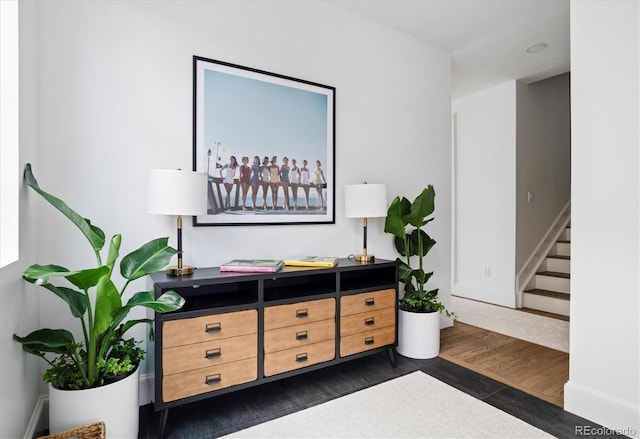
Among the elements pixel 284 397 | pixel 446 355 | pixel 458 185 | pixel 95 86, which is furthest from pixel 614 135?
pixel 458 185

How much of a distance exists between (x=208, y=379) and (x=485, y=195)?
400cm

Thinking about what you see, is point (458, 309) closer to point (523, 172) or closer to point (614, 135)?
point (523, 172)

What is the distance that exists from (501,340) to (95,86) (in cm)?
347

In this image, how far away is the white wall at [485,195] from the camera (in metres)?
4.32

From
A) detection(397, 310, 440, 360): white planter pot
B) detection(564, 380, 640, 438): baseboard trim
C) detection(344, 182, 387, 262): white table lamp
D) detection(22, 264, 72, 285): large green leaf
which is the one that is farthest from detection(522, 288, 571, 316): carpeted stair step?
detection(22, 264, 72, 285): large green leaf

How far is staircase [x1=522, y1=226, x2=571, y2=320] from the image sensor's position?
13.1ft

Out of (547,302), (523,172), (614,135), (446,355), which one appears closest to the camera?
(614,135)

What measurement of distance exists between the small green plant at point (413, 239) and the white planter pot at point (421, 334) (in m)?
0.07

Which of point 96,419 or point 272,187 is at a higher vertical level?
point 272,187

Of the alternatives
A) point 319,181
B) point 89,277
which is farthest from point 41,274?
point 319,181

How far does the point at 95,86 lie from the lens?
1.94m

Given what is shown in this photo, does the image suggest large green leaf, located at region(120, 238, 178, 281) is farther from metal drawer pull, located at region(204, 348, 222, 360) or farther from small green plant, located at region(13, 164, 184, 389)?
metal drawer pull, located at region(204, 348, 222, 360)

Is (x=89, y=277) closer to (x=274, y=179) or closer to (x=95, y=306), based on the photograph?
(x=95, y=306)
